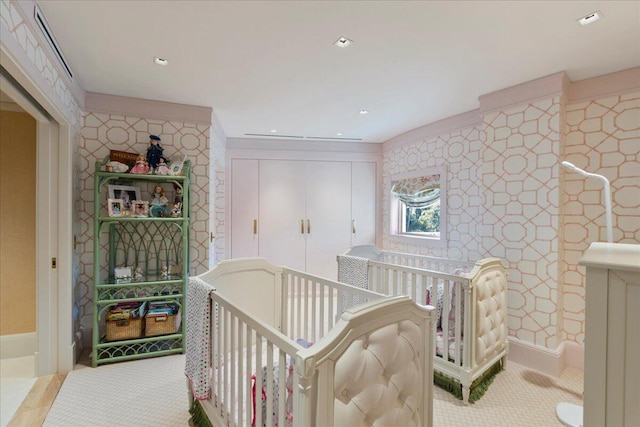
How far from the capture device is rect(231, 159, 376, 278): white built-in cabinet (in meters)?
4.34

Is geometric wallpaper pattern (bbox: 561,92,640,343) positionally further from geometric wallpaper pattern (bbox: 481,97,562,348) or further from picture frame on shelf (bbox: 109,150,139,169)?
picture frame on shelf (bbox: 109,150,139,169)

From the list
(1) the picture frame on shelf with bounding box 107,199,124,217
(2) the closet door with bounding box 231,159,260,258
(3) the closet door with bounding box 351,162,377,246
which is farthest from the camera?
(3) the closet door with bounding box 351,162,377,246

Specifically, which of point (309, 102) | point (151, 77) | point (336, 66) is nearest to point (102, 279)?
point (151, 77)

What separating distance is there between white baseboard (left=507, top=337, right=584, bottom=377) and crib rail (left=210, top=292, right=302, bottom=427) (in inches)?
84.7

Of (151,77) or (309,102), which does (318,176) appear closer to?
(309,102)

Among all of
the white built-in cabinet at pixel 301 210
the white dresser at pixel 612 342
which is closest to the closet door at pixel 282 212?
the white built-in cabinet at pixel 301 210

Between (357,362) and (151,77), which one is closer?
(357,362)

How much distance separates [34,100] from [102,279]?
156 cm

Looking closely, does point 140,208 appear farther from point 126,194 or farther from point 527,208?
point 527,208

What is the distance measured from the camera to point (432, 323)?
1368mm

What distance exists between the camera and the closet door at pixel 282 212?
439 centimetres

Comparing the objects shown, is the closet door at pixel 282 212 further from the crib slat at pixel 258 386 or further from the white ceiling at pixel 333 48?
the crib slat at pixel 258 386

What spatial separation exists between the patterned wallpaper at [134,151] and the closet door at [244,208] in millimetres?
1185

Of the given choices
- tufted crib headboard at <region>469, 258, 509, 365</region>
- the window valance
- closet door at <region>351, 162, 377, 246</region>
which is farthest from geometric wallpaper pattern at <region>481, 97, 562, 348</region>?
closet door at <region>351, 162, 377, 246</region>
